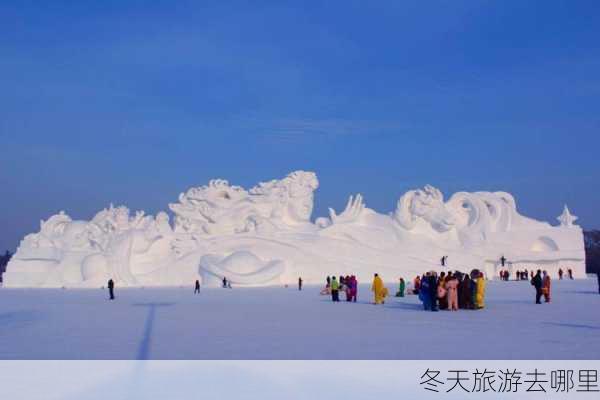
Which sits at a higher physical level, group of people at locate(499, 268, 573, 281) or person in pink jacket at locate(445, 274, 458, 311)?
group of people at locate(499, 268, 573, 281)

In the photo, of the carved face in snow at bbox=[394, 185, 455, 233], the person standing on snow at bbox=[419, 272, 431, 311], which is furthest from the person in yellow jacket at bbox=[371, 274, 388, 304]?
the carved face in snow at bbox=[394, 185, 455, 233]

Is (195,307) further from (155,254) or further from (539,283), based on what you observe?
(155,254)

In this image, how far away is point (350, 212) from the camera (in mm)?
49344

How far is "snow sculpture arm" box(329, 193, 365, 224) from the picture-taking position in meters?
48.8

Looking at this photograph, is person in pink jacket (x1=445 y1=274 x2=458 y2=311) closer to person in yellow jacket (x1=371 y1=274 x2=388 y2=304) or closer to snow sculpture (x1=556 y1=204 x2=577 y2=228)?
person in yellow jacket (x1=371 y1=274 x2=388 y2=304)

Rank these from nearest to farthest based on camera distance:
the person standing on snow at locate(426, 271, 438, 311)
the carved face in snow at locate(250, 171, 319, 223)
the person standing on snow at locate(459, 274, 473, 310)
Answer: the person standing on snow at locate(426, 271, 438, 311) < the person standing on snow at locate(459, 274, 473, 310) < the carved face in snow at locate(250, 171, 319, 223)

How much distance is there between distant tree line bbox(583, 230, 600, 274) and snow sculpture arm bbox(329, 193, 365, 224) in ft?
101

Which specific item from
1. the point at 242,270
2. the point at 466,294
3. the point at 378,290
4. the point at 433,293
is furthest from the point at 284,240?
the point at 433,293

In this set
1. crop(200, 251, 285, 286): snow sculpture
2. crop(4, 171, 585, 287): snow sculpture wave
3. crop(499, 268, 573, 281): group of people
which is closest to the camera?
crop(200, 251, 285, 286): snow sculpture

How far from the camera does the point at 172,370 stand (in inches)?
352

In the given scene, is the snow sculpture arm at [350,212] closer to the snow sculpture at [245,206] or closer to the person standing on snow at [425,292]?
the snow sculpture at [245,206]

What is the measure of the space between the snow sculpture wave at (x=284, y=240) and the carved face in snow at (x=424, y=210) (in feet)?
0.23

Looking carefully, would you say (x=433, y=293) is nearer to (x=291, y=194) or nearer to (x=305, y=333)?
(x=305, y=333)

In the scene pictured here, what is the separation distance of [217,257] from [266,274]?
3951mm
